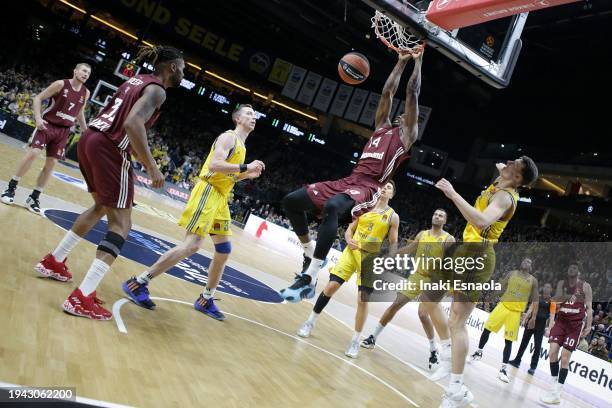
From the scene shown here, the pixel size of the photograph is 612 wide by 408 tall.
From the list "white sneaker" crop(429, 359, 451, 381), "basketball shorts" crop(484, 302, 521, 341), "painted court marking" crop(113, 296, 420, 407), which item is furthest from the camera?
"basketball shorts" crop(484, 302, 521, 341)

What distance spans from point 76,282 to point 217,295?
2.26m

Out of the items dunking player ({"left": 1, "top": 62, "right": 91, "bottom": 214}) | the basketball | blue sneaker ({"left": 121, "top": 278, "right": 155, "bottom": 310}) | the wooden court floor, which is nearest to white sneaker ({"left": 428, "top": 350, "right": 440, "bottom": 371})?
the wooden court floor

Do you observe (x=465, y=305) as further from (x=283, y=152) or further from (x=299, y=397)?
(x=283, y=152)

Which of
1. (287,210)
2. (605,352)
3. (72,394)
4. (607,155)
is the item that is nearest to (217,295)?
(287,210)

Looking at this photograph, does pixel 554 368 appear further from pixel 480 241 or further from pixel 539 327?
pixel 480 241

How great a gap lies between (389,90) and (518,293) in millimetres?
5418

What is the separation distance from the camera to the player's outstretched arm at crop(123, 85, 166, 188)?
3447 millimetres

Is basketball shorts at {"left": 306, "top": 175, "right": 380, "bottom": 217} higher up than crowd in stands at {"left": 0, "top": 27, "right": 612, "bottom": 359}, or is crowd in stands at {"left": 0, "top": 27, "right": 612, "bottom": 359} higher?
crowd in stands at {"left": 0, "top": 27, "right": 612, "bottom": 359}

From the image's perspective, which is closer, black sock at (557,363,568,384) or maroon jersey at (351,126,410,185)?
maroon jersey at (351,126,410,185)

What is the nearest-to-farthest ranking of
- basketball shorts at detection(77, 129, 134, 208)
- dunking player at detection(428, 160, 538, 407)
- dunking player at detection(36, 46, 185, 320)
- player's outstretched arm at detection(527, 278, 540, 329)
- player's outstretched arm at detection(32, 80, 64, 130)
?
dunking player at detection(36, 46, 185, 320) < basketball shorts at detection(77, 129, 134, 208) < dunking player at detection(428, 160, 538, 407) < player's outstretched arm at detection(32, 80, 64, 130) < player's outstretched arm at detection(527, 278, 540, 329)

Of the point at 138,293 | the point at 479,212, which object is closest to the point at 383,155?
the point at 479,212

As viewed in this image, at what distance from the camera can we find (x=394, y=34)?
586 cm

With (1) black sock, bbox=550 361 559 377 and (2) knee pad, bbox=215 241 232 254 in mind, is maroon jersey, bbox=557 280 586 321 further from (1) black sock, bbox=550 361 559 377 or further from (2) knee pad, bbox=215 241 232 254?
(2) knee pad, bbox=215 241 232 254

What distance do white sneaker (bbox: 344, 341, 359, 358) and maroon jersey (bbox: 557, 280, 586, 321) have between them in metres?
4.10
